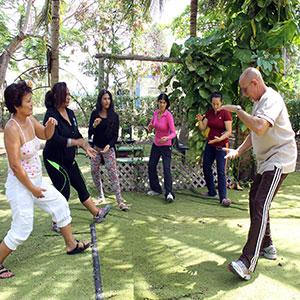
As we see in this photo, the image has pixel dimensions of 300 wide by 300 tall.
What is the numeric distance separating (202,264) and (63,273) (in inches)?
51.2

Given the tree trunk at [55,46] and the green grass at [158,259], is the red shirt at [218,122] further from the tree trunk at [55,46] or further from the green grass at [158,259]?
the tree trunk at [55,46]

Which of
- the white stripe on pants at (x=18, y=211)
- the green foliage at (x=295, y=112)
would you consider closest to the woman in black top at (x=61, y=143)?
the white stripe on pants at (x=18, y=211)

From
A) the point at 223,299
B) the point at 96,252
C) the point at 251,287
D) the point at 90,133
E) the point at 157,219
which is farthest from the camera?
the point at 90,133

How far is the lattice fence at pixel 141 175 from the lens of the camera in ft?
20.1

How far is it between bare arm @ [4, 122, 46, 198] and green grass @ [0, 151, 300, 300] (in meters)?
0.87

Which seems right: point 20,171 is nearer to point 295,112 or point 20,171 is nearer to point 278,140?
point 278,140

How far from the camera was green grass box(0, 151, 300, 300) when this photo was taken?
8.61 ft

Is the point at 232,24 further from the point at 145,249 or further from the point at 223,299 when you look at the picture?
the point at 223,299

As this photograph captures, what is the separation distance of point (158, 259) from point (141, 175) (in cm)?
303

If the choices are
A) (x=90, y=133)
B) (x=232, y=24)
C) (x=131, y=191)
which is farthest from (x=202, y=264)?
(x=232, y=24)

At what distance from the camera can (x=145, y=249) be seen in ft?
11.4

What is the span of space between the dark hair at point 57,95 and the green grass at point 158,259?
1569 mm

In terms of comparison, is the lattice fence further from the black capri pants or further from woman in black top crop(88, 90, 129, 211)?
the black capri pants

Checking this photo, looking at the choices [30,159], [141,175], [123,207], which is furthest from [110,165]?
[30,159]
